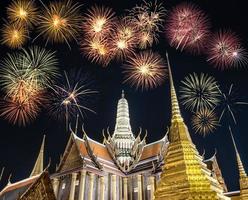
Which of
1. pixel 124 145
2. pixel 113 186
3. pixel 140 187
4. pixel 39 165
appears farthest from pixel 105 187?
pixel 39 165

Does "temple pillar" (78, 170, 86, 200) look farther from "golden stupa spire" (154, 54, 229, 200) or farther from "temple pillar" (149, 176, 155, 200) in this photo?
"golden stupa spire" (154, 54, 229, 200)

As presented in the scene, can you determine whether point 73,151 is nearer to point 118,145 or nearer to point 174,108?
point 118,145

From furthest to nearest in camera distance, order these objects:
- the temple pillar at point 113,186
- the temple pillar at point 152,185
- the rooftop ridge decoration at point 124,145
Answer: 1. the rooftop ridge decoration at point 124,145
2. the temple pillar at point 113,186
3. the temple pillar at point 152,185

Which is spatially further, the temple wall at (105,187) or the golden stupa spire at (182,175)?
the temple wall at (105,187)

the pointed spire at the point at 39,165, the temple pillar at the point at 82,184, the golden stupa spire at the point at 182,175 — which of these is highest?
the pointed spire at the point at 39,165

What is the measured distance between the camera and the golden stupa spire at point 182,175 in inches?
295

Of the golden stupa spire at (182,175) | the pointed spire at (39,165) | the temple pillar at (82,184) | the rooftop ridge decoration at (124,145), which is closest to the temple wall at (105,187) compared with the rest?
the temple pillar at (82,184)

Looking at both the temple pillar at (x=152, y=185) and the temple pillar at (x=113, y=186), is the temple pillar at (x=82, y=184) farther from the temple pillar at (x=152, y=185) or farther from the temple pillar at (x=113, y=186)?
the temple pillar at (x=152, y=185)

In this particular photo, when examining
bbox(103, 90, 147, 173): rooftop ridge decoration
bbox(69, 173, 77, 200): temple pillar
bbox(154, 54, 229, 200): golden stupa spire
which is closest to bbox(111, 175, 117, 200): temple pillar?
bbox(103, 90, 147, 173): rooftop ridge decoration

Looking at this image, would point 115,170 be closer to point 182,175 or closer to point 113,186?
point 113,186

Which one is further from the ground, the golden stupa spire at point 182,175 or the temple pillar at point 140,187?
the temple pillar at point 140,187

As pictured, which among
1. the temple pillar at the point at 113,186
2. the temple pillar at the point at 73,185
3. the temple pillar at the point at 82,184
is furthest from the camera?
the temple pillar at the point at 113,186

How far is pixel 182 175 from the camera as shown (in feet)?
27.1

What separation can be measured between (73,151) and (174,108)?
19.3m
